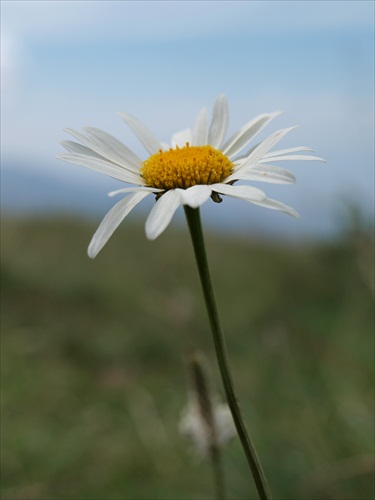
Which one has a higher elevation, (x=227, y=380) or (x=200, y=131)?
(x=200, y=131)

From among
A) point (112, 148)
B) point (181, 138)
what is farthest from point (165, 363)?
point (112, 148)

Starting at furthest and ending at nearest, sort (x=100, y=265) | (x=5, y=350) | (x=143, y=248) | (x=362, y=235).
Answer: (x=143, y=248) → (x=100, y=265) → (x=5, y=350) → (x=362, y=235)

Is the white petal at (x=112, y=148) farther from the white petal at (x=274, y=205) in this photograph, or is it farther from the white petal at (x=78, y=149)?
the white petal at (x=274, y=205)

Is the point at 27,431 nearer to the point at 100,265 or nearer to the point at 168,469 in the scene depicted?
the point at 168,469

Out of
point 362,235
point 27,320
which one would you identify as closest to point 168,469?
point 362,235

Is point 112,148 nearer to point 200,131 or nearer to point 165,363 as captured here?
point 200,131

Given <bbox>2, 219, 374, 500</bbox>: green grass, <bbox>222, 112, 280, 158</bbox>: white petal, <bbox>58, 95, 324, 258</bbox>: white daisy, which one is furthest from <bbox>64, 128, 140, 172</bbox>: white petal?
<bbox>2, 219, 374, 500</bbox>: green grass
